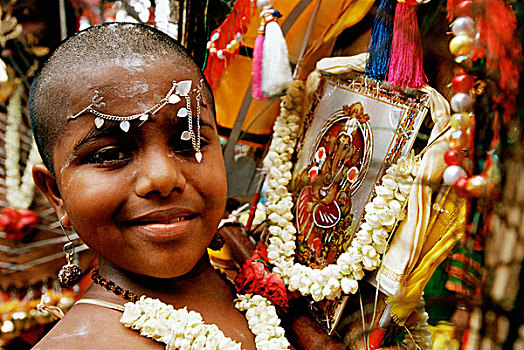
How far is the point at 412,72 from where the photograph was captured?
1.00 metres

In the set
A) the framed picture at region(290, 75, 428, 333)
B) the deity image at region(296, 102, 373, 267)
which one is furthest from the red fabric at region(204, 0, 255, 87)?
the deity image at region(296, 102, 373, 267)

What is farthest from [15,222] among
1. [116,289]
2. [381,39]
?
[381,39]

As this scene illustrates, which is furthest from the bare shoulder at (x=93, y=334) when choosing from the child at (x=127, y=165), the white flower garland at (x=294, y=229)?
the white flower garland at (x=294, y=229)

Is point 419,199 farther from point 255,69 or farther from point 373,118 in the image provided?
point 255,69

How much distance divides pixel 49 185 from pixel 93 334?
446 mm

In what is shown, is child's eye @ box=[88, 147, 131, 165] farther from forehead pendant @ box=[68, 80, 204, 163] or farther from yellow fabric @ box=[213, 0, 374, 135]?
yellow fabric @ box=[213, 0, 374, 135]

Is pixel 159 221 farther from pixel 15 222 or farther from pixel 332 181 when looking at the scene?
pixel 15 222

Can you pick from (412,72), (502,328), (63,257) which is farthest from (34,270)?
(502,328)

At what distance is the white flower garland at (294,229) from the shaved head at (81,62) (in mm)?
440

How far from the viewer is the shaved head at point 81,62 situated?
3.40 ft

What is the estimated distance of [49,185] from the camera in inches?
46.5

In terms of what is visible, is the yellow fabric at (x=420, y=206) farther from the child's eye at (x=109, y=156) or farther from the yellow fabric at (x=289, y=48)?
the child's eye at (x=109, y=156)

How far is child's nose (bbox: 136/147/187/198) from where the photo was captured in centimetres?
97

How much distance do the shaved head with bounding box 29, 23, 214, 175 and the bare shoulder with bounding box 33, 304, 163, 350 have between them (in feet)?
1.32
